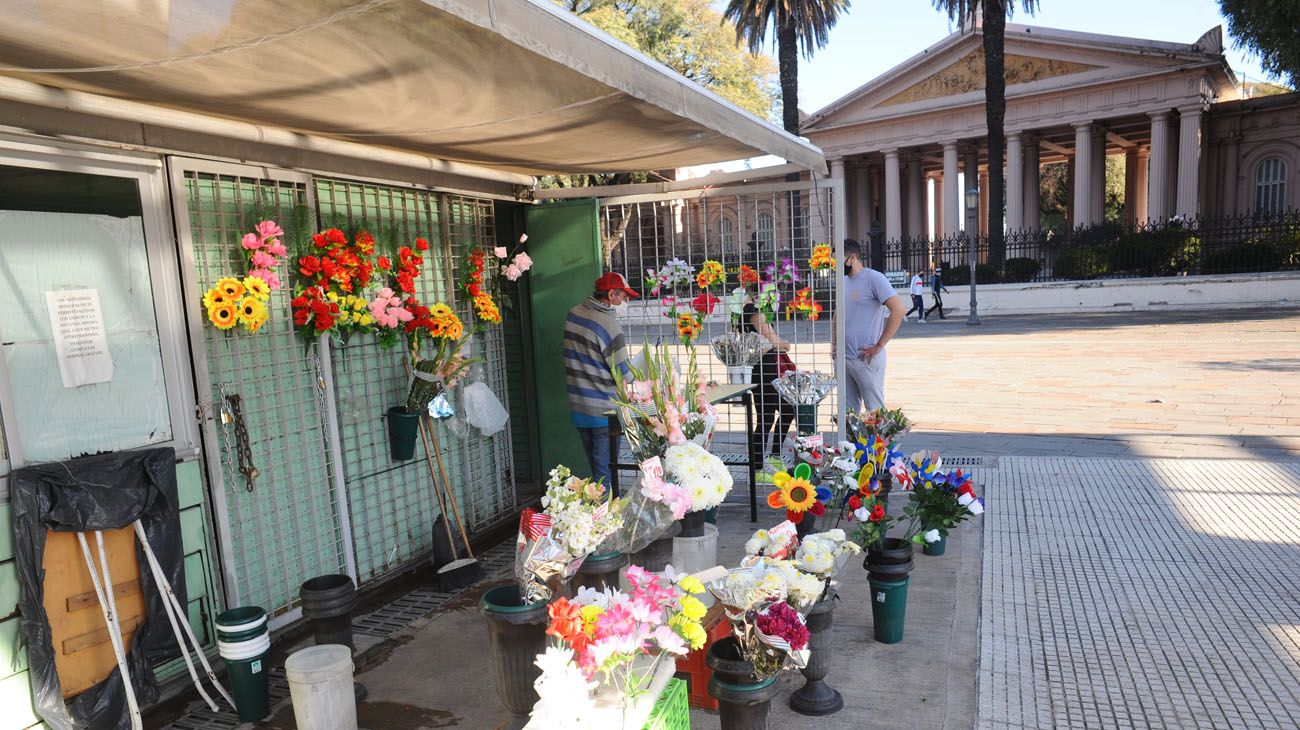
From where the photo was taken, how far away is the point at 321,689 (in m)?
2.98

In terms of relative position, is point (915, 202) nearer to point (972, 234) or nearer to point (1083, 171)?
point (1083, 171)

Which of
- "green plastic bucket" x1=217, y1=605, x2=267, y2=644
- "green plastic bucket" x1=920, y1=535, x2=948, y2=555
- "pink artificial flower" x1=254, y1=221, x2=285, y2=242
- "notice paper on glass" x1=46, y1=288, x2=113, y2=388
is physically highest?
"pink artificial flower" x1=254, y1=221, x2=285, y2=242

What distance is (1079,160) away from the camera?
2872 centimetres

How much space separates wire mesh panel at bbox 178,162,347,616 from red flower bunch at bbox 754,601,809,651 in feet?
8.63

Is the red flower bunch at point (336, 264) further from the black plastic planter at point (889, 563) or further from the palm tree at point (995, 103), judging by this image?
the palm tree at point (995, 103)

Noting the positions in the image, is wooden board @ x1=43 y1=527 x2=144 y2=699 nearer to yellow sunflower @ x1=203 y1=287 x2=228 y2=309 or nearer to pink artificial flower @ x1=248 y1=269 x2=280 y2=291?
yellow sunflower @ x1=203 y1=287 x2=228 y2=309

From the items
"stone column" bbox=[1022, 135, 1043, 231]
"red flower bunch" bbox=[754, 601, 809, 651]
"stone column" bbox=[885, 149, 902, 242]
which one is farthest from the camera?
"stone column" bbox=[885, 149, 902, 242]

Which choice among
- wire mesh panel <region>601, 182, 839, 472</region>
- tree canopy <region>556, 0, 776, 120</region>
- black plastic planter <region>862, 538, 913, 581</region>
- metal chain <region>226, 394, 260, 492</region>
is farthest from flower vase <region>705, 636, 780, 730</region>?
tree canopy <region>556, 0, 776, 120</region>

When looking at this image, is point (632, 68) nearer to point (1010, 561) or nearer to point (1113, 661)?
point (1113, 661)

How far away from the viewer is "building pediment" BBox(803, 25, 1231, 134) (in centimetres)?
2636

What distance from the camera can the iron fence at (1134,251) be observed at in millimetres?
19781

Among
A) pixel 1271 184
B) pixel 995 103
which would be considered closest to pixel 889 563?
pixel 995 103

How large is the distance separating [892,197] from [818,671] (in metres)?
33.3

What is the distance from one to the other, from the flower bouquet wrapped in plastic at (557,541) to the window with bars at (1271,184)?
107 feet
